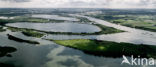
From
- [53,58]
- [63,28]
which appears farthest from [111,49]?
[63,28]

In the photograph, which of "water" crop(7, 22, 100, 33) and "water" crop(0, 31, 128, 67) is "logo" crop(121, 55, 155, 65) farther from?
"water" crop(7, 22, 100, 33)

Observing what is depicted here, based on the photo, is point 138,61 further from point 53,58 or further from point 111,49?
point 53,58

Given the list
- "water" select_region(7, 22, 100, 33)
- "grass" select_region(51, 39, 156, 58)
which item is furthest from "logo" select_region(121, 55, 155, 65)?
"water" select_region(7, 22, 100, 33)

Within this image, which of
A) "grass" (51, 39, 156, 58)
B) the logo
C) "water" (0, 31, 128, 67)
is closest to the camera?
"water" (0, 31, 128, 67)

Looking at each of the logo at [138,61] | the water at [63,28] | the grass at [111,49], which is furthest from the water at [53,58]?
the water at [63,28]

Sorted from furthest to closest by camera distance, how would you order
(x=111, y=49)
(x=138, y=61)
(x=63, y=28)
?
(x=63, y=28)
(x=111, y=49)
(x=138, y=61)

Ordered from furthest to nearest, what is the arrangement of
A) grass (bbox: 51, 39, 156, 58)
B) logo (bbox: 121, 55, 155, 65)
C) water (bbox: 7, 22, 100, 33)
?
water (bbox: 7, 22, 100, 33) → grass (bbox: 51, 39, 156, 58) → logo (bbox: 121, 55, 155, 65)

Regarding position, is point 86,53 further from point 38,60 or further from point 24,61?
point 24,61

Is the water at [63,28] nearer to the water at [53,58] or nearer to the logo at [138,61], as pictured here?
the water at [53,58]

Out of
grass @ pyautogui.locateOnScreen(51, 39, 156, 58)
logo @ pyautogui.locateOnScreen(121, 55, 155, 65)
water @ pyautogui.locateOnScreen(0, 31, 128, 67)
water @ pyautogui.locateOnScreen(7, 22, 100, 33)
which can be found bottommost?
water @ pyautogui.locateOnScreen(7, 22, 100, 33)

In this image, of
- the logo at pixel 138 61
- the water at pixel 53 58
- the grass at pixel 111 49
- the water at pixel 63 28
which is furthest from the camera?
the water at pixel 63 28

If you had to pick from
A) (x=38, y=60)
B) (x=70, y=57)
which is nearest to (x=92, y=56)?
(x=70, y=57)
